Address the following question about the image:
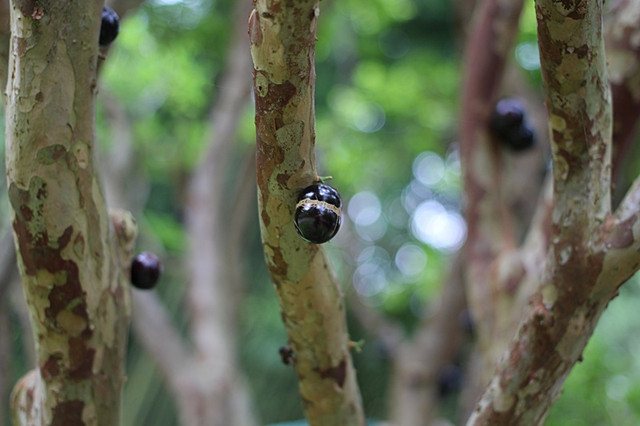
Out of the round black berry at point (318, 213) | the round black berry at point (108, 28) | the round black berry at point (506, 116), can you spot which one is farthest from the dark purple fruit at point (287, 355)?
the round black berry at point (506, 116)

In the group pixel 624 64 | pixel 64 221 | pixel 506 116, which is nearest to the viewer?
pixel 64 221

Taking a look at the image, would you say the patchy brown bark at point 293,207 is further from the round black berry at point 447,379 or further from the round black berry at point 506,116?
the round black berry at point 447,379

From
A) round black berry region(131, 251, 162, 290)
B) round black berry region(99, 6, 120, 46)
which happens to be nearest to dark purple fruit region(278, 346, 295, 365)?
round black berry region(131, 251, 162, 290)

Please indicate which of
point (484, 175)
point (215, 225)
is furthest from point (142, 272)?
→ point (215, 225)

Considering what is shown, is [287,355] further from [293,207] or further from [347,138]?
[347,138]

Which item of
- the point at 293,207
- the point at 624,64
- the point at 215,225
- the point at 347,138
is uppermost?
the point at 624,64

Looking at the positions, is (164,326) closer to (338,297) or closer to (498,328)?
(498,328)

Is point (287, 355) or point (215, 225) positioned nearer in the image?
point (287, 355)

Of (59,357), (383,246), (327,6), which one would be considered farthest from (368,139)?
(59,357)
